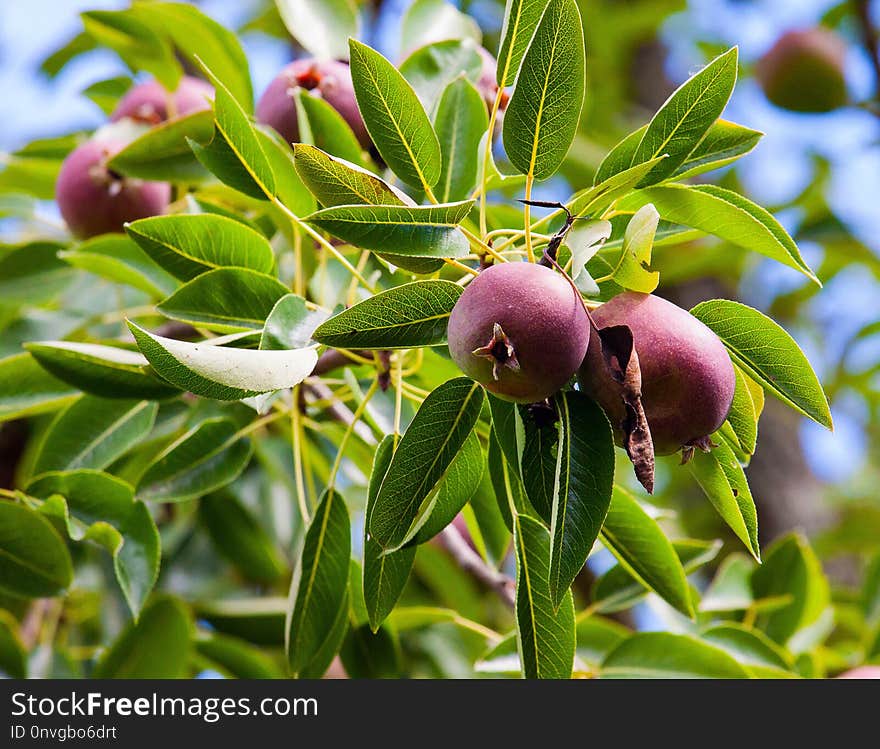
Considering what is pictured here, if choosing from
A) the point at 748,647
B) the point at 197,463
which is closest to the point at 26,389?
the point at 197,463

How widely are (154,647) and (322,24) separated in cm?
88

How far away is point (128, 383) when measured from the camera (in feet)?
3.24

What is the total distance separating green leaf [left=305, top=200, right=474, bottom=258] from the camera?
75 centimetres

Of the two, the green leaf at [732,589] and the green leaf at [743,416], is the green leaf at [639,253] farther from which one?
the green leaf at [732,589]

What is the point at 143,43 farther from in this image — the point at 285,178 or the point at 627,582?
the point at 627,582

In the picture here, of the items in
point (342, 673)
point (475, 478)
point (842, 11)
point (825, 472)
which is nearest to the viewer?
point (475, 478)

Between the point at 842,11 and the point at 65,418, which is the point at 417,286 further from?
the point at 842,11

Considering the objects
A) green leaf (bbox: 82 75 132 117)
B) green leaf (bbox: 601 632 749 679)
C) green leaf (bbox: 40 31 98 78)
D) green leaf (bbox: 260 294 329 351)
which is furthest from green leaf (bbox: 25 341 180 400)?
green leaf (bbox: 40 31 98 78)

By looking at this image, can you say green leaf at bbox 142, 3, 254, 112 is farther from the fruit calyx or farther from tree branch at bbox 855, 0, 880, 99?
tree branch at bbox 855, 0, 880, 99

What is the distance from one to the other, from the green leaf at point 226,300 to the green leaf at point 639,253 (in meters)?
0.34

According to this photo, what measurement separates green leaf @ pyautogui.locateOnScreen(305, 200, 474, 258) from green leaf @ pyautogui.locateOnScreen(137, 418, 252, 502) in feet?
1.35

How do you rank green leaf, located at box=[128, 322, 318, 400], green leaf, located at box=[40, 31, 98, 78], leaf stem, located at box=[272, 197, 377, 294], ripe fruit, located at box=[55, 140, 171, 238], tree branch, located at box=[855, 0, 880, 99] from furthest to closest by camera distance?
1. tree branch, located at box=[855, 0, 880, 99]
2. green leaf, located at box=[40, 31, 98, 78]
3. ripe fruit, located at box=[55, 140, 171, 238]
4. leaf stem, located at box=[272, 197, 377, 294]
5. green leaf, located at box=[128, 322, 318, 400]
